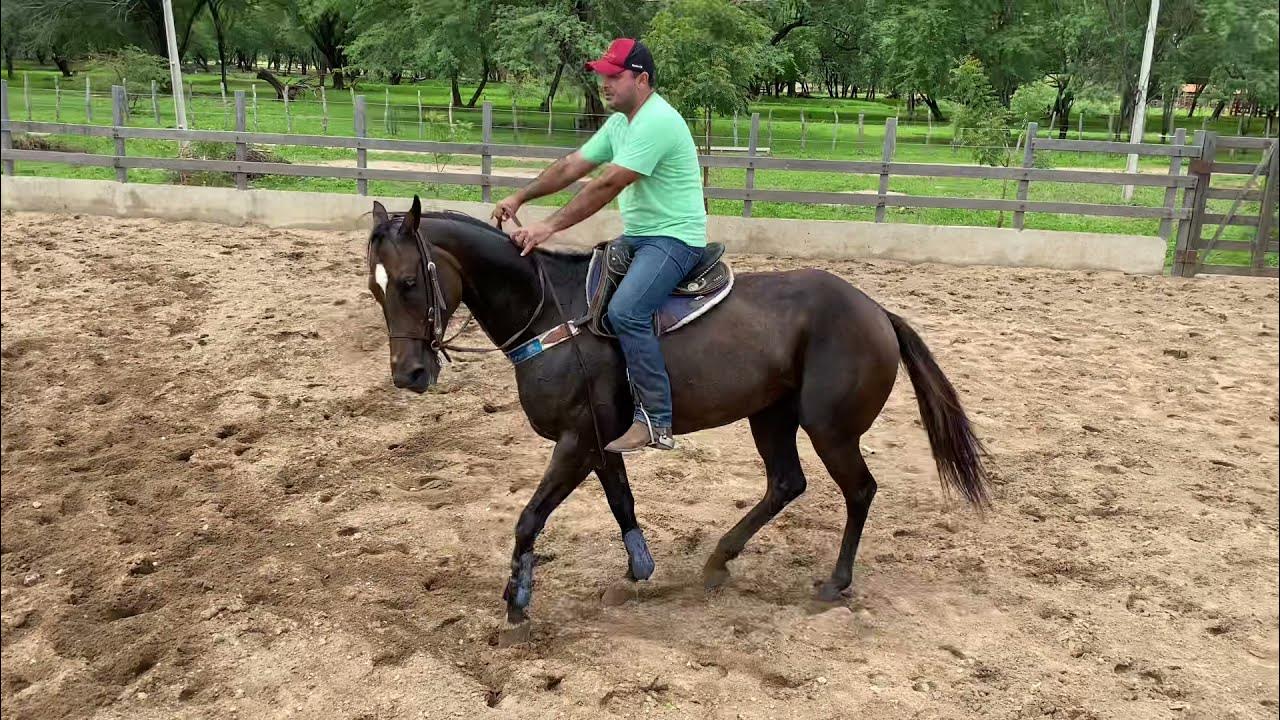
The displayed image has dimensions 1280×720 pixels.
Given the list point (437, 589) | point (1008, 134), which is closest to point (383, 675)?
point (437, 589)

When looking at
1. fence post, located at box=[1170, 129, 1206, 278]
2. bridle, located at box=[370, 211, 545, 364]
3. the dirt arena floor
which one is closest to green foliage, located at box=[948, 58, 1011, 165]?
fence post, located at box=[1170, 129, 1206, 278]

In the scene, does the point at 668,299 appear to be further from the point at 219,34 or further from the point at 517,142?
the point at 219,34

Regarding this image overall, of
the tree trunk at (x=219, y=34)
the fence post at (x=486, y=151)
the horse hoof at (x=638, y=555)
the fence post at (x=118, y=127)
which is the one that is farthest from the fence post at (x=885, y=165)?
the tree trunk at (x=219, y=34)

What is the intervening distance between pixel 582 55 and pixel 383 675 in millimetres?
19411

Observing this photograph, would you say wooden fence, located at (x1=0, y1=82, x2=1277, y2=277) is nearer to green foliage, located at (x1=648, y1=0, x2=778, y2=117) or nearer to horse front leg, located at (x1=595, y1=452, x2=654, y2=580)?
green foliage, located at (x1=648, y1=0, x2=778, y2=117)

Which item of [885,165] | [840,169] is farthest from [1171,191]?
[840,169]

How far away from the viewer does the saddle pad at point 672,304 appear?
394 centimetres

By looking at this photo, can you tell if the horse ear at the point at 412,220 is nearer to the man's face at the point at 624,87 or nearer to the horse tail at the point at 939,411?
the man's face at the point at 624,87

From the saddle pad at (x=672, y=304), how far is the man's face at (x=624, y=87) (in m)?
0.69

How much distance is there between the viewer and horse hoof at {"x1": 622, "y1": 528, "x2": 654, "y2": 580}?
13.7 feet

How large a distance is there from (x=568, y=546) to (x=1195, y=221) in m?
10.0

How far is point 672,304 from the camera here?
13.0 feet

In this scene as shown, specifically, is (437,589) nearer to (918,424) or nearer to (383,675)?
(383,675)

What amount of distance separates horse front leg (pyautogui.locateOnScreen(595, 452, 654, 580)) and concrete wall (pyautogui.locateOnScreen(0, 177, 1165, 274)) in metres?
7.83
